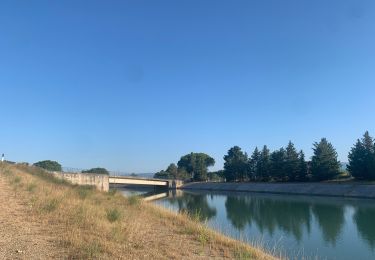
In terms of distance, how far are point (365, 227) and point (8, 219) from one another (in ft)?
88.2

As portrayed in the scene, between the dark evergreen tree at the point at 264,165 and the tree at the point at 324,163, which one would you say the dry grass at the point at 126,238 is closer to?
the tree at the point at 324,163

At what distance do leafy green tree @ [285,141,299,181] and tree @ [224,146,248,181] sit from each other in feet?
56.9

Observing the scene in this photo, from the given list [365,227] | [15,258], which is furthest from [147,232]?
[365,227]

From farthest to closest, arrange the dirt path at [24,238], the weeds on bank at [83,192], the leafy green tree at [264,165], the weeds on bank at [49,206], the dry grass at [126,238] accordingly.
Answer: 1. the leafy green tree at [264,165]
2. the weeds on bank at [83,192]
3. the weeds on bank at [49,206]
4. the dry grass at [126,238]
5. the dirt path at [24,238]

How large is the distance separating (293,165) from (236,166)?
22.2m

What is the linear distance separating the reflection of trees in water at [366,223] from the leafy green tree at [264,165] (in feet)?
161

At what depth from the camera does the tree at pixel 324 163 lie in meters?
77.3

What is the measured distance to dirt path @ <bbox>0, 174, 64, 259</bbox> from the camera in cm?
899

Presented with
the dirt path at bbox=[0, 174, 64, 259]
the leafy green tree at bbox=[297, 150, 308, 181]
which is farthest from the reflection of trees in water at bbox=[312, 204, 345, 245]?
the leafy green tree at bbox=[297, 150, 308, 181]

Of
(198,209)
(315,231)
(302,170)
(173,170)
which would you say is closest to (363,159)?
(302,170)

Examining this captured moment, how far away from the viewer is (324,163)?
78062 mm

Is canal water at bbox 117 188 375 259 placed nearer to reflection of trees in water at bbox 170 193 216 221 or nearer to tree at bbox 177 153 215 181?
reflection of trees in water at bbox 170 193 216 221

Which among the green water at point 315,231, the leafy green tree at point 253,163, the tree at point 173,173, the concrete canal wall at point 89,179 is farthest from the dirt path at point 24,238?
the tree at point 173,173

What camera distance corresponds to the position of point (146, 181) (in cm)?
10062
